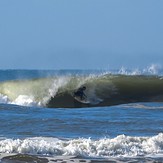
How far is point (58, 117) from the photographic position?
1892cm

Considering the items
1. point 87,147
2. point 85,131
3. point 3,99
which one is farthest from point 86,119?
point 3,99

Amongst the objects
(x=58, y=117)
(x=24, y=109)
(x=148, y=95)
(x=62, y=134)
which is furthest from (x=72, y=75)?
(x=62, y=134)

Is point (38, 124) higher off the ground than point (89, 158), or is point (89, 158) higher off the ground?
point (38, 124)

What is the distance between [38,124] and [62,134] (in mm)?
2028

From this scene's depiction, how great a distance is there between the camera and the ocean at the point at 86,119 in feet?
40.4

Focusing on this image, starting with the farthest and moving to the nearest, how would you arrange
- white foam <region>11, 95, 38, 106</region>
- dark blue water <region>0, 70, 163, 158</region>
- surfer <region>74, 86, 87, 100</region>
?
white foam <region>11, 95, 38, 106</region> → surfer <region>74, 86, 87, 100</region> → dark blue water <region>0, 70, 163, 158</region>

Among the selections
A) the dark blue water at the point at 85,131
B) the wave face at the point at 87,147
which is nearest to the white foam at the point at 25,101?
the dark blue water at the point at 85,131

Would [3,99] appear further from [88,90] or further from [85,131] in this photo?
[85,131]

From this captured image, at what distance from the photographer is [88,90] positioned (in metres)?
25.1

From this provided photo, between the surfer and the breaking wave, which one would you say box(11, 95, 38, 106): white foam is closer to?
→ the breaking wave

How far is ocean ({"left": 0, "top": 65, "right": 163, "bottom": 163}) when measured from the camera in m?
12.3

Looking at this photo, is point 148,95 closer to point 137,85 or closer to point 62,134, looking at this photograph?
point 137,85

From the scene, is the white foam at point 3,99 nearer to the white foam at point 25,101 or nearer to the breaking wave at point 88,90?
the breaking wave at point 88,90

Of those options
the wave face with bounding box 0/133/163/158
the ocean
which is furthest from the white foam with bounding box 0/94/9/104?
the wave face with bounding box 0/133/163/158
